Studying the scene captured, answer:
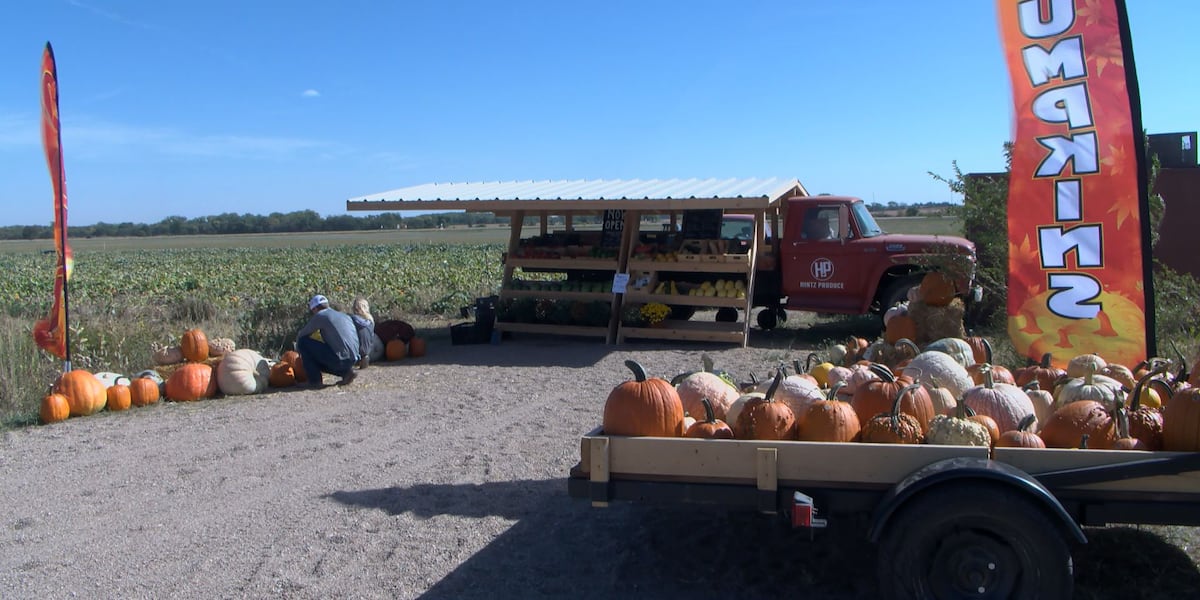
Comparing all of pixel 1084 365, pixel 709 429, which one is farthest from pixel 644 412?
pixel 1084 365

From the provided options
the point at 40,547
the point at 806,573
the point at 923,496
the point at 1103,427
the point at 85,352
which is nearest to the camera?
the point at 923,496

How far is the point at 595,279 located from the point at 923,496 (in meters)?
10.9

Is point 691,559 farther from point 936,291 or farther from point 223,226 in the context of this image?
point 223,226

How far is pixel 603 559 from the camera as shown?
4.96 metres

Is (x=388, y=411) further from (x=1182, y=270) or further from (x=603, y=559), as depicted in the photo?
(x=1182, y=270)

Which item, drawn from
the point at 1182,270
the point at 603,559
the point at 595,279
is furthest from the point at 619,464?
the point at 1182,270

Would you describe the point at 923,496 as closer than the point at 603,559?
Yes

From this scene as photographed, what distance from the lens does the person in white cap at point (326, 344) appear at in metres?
10.1

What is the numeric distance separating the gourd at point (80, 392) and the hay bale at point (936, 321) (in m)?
8.19

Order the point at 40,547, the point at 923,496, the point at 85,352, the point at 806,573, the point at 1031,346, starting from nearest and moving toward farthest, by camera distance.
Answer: the point at 923,496 → the point at 806,573 → the point at 40,547 → the point at 1031,346 → the point at 85,352

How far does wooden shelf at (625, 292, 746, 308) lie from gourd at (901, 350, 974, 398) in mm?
A: 7177

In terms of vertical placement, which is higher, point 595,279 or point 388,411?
point 595,279

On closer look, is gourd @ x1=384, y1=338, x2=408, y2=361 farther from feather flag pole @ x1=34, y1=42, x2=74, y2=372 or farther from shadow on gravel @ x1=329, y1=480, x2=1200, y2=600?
shadow on gravel @ x1=329, y1=480, x2=1200, y2=600

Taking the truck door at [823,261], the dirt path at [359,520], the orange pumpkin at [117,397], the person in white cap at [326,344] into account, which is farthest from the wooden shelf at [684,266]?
the orange pumpkin at [117,397]
